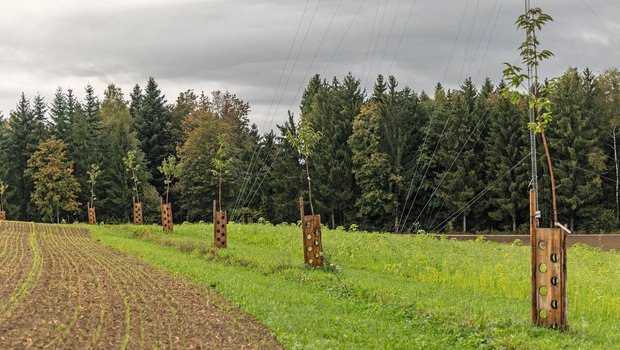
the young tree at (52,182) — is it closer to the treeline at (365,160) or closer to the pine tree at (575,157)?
the treeline at (365,160)

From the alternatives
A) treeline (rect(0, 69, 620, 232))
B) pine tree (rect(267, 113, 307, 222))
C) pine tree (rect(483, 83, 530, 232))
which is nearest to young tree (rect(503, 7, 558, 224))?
treeline (rect(0, 69, 620, 232))

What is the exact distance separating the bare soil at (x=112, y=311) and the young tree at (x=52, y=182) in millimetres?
49480

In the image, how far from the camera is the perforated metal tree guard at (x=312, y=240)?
20.5 m

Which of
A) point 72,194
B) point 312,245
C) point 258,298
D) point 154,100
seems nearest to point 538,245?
point 258,298

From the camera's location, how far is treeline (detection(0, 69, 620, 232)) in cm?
5722

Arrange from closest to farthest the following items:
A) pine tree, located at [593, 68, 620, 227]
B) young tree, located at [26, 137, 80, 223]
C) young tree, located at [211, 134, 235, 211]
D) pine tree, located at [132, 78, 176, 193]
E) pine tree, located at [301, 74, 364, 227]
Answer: young tree, located at [211, 134, 235, 211] → pine tree, located at [593, 68, 620, 227] → pine tree, located at [301, 74, 364, 227] → young tree, located at [26, 137, 80, 223] → pine tree, located at [132, 78, 176, 193]

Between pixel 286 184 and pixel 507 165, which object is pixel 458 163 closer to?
pixel 507 165

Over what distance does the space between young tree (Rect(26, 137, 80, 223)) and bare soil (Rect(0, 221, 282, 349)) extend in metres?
49.5

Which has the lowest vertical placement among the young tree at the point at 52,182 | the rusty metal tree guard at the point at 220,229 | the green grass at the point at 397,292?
the green grass at the point at 397,292

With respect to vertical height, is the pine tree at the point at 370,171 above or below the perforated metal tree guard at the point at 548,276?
above

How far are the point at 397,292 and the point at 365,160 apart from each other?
4778 cm

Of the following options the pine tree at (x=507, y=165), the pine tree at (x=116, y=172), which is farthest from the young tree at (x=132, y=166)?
the pine tree at (x=507, y=165)

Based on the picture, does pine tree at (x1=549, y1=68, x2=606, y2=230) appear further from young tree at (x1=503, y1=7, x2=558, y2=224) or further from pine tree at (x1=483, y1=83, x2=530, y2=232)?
young tree at (x1=503, y1=7, x2=558, y2=224)

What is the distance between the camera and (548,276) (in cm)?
1084
